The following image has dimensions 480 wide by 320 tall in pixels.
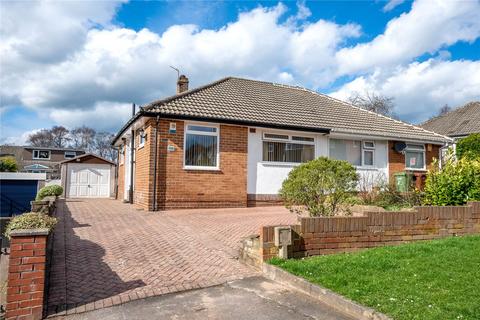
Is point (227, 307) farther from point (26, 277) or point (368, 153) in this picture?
point (368, 153)

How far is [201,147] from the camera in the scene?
13008 millimetres

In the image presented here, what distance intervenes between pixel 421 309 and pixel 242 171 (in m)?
9.96

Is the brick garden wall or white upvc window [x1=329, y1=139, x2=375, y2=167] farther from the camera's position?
white upvc window [x1=329, y1=139, x2=375, y2=167]

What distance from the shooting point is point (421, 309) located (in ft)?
12.3

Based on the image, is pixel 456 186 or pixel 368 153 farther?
pixel 368 153

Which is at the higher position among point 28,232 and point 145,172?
point 145,172

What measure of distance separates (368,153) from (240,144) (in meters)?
6.58

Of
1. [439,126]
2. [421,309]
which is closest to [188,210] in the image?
[421,309]

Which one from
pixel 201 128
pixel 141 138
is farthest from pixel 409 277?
pixel 141 138

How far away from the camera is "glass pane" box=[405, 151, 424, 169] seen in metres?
17.2

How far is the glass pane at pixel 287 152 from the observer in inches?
558

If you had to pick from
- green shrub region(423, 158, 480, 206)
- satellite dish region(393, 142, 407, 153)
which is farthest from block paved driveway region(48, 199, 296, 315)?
satellite dish region(393, 142, 407, 153)

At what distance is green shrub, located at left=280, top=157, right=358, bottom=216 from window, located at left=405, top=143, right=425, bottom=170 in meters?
11.8

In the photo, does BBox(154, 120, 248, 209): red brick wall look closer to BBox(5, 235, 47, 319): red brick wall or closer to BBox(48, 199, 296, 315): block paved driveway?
BBox(48, 199, 296, 315): block paved driveway
